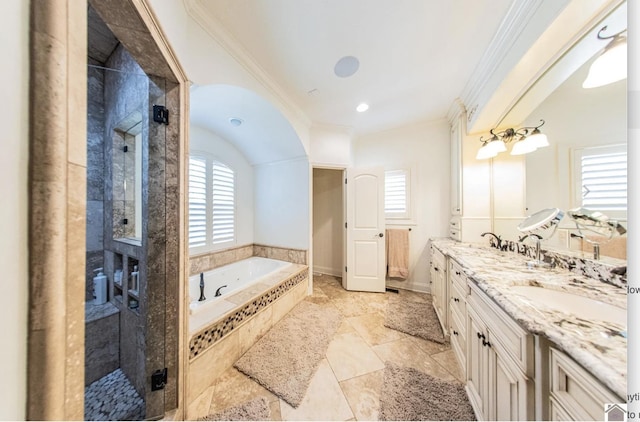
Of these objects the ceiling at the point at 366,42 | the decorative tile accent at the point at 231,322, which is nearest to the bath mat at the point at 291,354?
the decorative tile accent at the point at 231,322

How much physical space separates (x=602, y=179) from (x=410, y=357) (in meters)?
1.71

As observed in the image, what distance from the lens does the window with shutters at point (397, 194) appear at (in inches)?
120

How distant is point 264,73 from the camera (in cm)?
187

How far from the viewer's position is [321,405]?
1237 millimetres

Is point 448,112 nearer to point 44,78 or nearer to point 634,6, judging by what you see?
point 634,6

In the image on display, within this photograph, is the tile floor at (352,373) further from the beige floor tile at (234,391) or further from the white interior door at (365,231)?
the white interior door at (365,231)

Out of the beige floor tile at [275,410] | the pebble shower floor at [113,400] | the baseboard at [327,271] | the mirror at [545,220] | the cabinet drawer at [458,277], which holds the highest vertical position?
the mirror at [545,220]

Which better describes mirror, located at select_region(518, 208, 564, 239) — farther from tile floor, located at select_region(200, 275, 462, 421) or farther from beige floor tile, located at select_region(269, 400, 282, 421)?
beige floor tile, located at select_region(269, 400, 282, 421)

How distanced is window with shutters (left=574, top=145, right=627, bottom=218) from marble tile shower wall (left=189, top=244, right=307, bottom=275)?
2.52 meters

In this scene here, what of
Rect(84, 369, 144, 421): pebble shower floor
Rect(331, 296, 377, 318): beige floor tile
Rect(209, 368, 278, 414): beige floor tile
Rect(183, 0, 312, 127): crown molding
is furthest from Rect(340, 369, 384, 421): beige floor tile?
Rect(183, 0, 312, 127): crown molding

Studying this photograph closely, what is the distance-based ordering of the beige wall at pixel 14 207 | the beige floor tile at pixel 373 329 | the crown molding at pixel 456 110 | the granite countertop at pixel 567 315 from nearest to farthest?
1. the beige wall at pixel 14 207
2. the granite countertop at pixel 567 315
3. the beige floor tile at pixel 373 329
4. the crown molding at pixel 456 110

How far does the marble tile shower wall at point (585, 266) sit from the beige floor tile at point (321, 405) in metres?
1.57

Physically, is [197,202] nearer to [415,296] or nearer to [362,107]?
[362,107]

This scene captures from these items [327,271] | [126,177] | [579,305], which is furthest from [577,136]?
[327,271]
